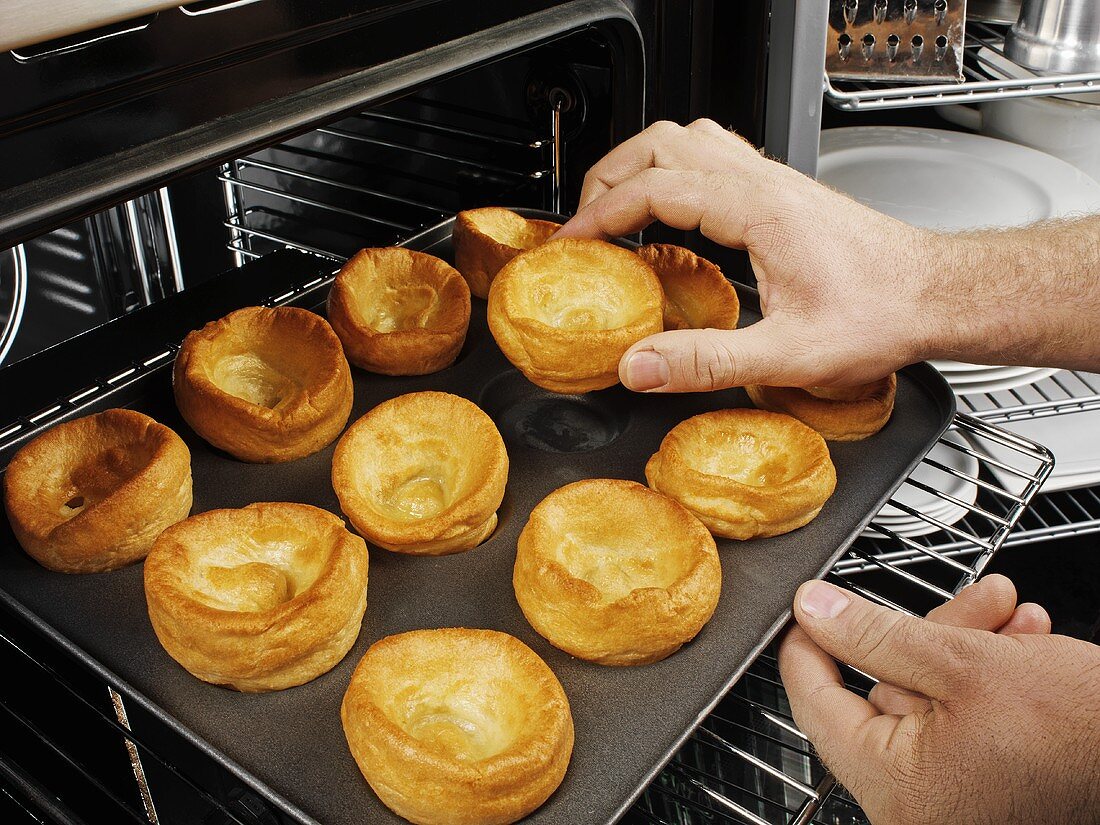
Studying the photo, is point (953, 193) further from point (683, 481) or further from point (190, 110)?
point (190, 110)

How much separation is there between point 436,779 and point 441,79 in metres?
0.83

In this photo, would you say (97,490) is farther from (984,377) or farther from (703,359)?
(984,377)

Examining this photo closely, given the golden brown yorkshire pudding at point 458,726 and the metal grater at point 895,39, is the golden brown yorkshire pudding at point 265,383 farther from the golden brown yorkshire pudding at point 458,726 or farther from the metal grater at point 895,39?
the metal grater at point 895,39

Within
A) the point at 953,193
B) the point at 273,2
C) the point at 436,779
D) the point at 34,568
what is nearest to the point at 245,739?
the point at 436,779

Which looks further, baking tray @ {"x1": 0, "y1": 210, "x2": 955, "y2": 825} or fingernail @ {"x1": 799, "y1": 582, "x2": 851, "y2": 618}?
fingernail @ {"x1": 799, "y1": 582, "x2": 851, "y2": 618}

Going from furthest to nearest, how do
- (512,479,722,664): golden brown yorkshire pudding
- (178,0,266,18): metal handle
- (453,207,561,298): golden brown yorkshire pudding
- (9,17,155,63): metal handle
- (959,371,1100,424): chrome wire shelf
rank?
(959,371,1100,424): chrome wire shelf
(453,207,561,298): golden brown yorkshire pudding
(512,479,722,664): golden brown yorkshire pudding
(178,0,266,18): metal handle
(9,17,155,63): metal handle

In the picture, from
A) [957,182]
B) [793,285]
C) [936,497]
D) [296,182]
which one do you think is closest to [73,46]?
[793,285]

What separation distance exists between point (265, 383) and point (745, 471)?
0.74 m

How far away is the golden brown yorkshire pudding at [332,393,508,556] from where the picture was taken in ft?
4.33

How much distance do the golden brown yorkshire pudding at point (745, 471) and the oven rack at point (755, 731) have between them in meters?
0.13

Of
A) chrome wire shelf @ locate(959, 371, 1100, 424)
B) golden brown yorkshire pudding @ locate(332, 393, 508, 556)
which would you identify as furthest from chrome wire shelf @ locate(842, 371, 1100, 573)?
golden brown yorkshire pudding @ locate(332, 393, 508, 556)

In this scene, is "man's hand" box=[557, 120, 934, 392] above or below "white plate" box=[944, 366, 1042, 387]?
above

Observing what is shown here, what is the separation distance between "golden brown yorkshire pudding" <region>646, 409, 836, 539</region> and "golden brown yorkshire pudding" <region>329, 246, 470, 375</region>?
1.32ft

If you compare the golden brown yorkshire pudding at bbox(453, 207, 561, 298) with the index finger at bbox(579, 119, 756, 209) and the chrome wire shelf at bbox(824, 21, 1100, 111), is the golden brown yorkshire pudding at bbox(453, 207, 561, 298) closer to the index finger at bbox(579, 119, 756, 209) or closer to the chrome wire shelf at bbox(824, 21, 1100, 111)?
the index finger at bbox(579, 119, 756, 209)
